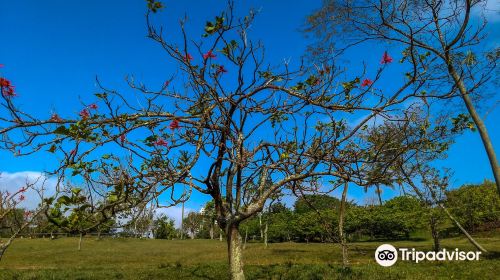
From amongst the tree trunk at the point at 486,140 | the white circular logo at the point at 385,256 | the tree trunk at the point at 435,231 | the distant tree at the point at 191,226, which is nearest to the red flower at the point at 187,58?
the tree trunk at the point at 486,140

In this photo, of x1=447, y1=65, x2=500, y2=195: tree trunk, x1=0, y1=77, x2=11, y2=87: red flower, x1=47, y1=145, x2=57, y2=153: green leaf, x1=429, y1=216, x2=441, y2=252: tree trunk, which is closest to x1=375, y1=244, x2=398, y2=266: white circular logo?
x1=447, y1=65, x2=500, y2=195: tree trunk

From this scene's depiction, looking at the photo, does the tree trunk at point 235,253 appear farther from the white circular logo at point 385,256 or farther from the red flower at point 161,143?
the white circular logo at point 385,256

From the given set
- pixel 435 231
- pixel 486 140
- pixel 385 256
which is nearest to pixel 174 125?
Result: pixel 486 140

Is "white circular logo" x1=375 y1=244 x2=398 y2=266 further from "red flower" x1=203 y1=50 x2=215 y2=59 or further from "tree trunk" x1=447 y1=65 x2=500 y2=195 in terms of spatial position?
"red flower" x1=203 y1=50 x2=215 y2=59

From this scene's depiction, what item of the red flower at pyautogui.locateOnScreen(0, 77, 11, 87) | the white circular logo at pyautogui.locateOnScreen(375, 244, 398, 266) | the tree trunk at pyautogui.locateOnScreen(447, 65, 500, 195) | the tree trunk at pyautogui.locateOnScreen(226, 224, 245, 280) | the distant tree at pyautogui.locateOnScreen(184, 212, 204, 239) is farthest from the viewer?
the distant tree at pyautogui.locateOnScreen(184, 212, 204, 239)

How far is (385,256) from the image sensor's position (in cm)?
1838

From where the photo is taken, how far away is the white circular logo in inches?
706

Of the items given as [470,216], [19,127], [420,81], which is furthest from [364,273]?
[470,216]

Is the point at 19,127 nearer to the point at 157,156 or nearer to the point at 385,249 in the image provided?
the point at 157,156

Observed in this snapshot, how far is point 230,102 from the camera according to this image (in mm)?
A: 6770

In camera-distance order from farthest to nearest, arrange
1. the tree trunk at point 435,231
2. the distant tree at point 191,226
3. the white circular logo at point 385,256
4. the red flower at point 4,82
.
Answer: the distant tree at point 191,226, the tree trunk at point 435,231, the white circular logo at point 385,256, the red flower at point 4,82

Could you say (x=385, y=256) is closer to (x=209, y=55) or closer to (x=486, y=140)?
(x=486, y=140)

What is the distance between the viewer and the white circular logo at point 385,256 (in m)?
17.9

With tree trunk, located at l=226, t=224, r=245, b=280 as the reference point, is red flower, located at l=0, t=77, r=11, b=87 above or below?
above
